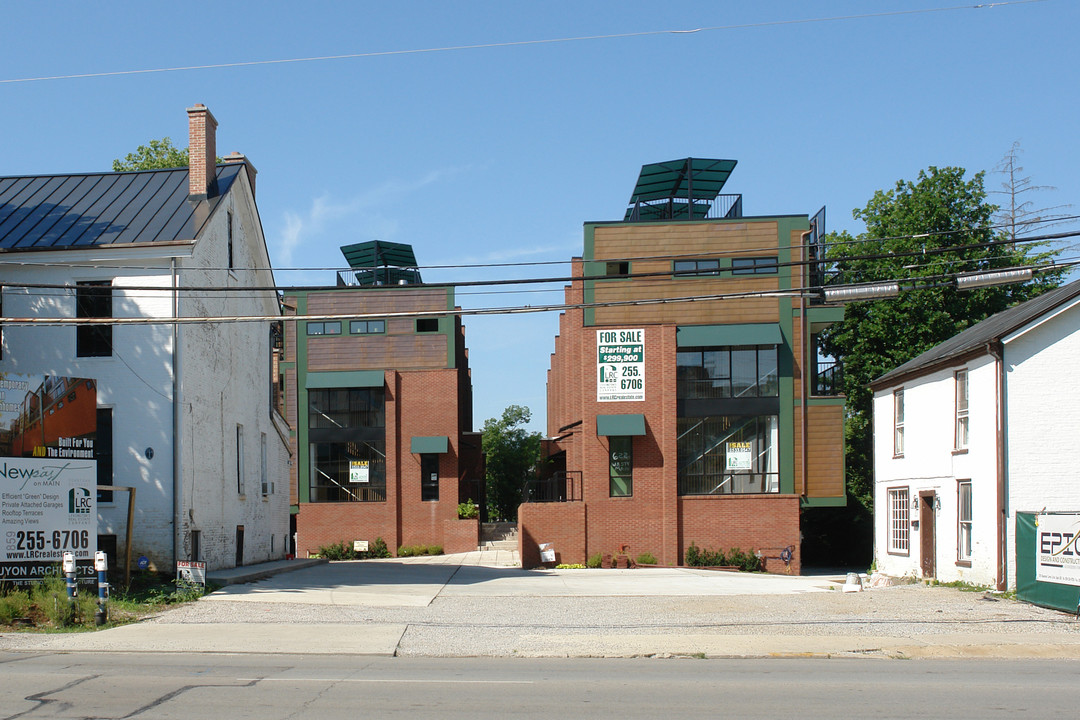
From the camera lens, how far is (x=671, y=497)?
104 ft

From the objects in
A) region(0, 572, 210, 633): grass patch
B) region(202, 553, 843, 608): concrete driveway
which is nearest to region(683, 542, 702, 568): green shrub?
region(202, 553, 843, 608): concrete driveway

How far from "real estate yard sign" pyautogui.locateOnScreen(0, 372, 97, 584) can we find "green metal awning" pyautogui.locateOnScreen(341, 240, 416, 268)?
28.4m

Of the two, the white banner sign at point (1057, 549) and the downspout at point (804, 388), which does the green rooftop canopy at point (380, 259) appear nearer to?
the downspout at point (804, 388)

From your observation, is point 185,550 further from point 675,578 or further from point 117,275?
point 675,578

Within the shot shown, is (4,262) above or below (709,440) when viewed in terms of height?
above

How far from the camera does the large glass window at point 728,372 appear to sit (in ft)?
105

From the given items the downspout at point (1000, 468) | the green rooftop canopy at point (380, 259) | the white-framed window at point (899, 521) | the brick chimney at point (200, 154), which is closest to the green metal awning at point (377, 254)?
the green rooftop canopy at point (380, 259)

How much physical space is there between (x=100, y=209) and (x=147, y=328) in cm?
410

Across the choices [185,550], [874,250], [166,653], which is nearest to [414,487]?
[185,550]

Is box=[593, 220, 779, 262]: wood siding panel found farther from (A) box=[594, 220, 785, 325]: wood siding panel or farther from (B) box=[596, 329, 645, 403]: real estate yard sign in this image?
(B) box=[596, 329, 645, 403]: real estate yard sign

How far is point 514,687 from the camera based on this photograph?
10.5 metres

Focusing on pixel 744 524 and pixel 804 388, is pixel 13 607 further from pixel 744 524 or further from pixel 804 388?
pixel 804 388

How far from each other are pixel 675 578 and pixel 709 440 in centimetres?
630

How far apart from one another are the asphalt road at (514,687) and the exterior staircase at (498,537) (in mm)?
26226
